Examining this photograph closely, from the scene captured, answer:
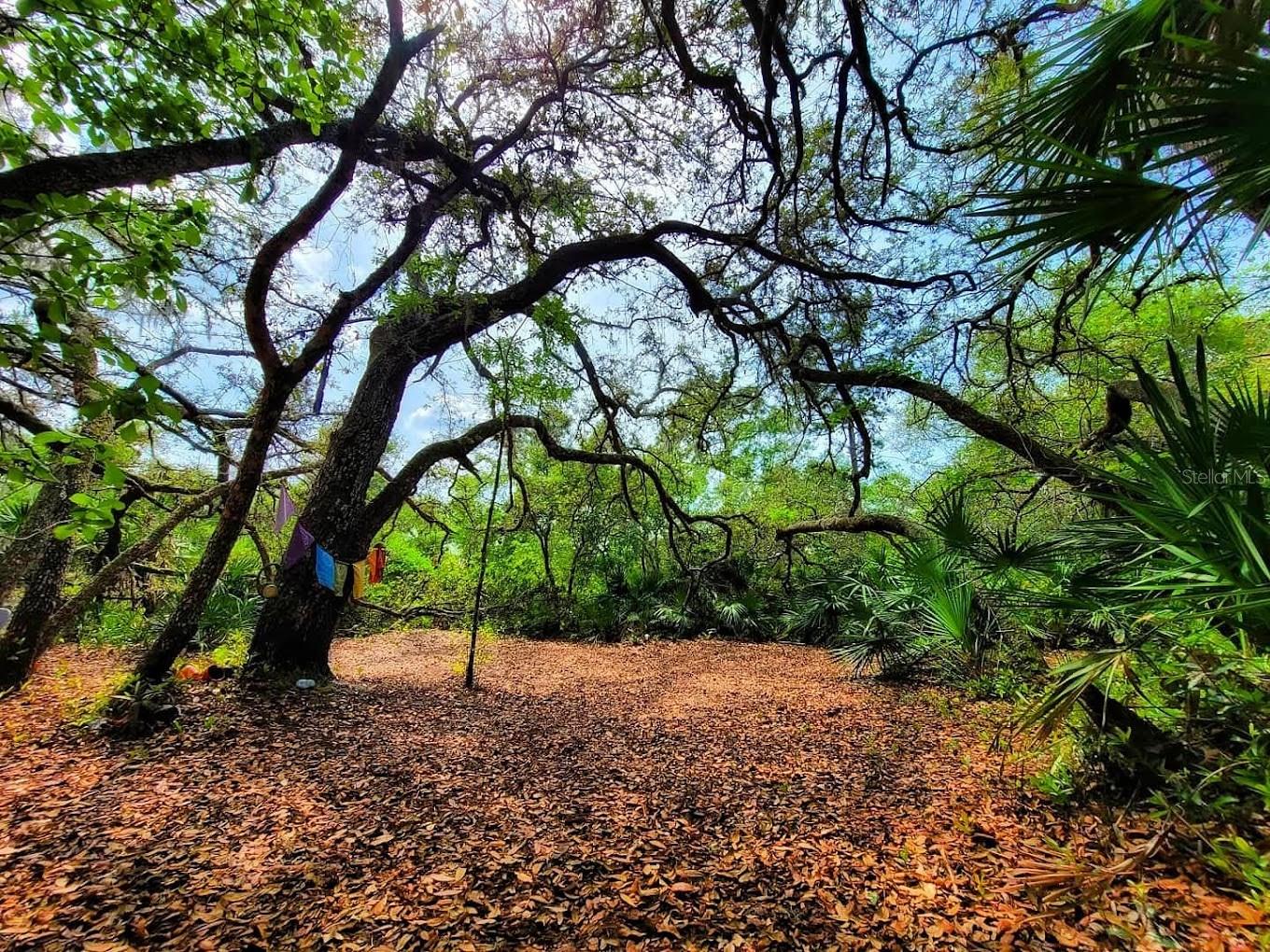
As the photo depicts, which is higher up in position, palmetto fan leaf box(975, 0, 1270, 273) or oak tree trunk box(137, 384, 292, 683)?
palmetto fan leaf box(975, 0, 1270, 273)

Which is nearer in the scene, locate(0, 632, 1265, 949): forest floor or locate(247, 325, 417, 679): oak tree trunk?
locate(0, 632, 1265, 949): forest floor

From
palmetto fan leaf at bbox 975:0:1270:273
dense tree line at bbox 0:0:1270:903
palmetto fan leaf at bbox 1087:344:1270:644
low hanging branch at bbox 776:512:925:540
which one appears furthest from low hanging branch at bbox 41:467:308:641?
low hanging branch at bbox 776:512:925:540

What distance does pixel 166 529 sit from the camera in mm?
4262

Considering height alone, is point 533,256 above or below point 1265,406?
above

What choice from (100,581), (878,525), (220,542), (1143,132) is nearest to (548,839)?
(220,542)

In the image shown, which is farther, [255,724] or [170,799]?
[255,724]

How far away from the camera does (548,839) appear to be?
7.19 feet

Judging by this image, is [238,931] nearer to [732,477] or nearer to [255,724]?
[255,724]

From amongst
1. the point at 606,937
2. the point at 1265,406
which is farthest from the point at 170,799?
Answer: the point at 1265,406

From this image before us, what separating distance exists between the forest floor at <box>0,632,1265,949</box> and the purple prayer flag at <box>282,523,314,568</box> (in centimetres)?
101

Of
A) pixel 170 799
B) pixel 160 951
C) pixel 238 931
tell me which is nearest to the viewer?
pixel 160 951

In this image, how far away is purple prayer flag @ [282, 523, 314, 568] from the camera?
4.09 meters

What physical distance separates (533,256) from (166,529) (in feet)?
14.0

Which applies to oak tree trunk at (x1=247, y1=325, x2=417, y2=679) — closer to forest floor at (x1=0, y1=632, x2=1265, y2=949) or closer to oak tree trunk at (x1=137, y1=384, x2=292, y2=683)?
forest floor at (x1=0, y1=632, x2=1265, y2=949)
